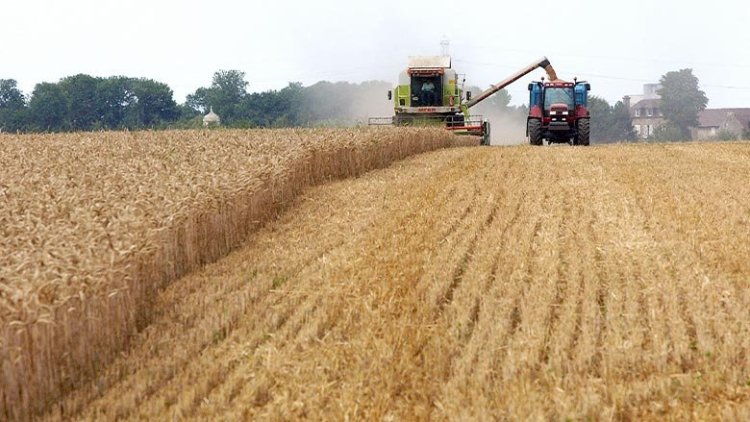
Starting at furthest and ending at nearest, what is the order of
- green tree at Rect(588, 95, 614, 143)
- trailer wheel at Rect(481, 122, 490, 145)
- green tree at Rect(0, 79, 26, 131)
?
green tree at Rect(588, 95, 614, 143) < green tree at Rect(0, 79, 26, 131) < trailer wheel at Rect(481, 122, 490, 145)

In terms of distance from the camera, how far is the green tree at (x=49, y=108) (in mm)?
76625

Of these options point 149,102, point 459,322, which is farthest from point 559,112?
point 149,102

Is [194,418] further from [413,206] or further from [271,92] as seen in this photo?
[271,92]

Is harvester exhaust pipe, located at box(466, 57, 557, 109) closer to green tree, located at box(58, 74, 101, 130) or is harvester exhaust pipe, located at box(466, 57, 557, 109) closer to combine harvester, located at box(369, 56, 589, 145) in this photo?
combine harvester, located at box(369, 56, 589, 145)

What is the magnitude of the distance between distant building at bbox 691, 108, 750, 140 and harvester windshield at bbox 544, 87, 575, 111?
8869 centimetres

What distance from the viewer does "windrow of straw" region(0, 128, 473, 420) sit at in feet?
19.6

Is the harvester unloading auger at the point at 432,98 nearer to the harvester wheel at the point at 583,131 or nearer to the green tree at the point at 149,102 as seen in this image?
the harvester wheel at the point at 583,131

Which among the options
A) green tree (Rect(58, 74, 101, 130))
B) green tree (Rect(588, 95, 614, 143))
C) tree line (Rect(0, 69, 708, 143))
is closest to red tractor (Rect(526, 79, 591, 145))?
tree line (Rect(0, 69, 708, 143))

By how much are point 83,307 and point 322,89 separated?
109814 millimetres

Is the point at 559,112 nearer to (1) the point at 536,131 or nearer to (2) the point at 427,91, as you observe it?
(1) the point at 536,131

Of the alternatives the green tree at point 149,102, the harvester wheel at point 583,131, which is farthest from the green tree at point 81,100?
the harvester wheel at point 583,131

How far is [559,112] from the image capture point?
27.7 m

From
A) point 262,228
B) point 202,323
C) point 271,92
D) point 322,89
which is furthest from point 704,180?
point 322,89

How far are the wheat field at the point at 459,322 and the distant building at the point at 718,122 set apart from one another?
106m
